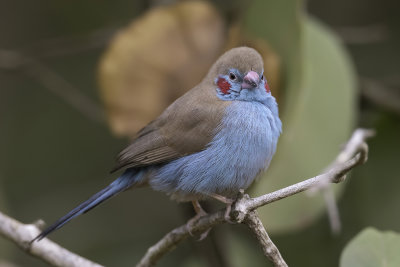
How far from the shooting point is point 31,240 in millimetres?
3658

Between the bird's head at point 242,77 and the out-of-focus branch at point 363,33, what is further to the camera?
the out-of-focus branch at point 363,33

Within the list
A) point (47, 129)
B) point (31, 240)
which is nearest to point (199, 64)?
point (31, 240)

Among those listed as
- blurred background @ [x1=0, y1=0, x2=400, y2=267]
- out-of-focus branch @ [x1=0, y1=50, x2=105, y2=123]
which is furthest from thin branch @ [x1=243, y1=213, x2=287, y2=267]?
out-of-focus branch @ [x1=0, y1=50, x2=105, y2=123]

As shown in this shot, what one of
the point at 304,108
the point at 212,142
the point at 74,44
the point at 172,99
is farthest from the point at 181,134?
the point at 74,44

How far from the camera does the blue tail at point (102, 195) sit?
3487mm

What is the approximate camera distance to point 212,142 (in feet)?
11.9

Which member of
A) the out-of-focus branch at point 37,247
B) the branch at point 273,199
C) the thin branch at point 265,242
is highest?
the out-of-focus branch at point 37,247

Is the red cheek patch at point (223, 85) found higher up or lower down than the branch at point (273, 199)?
higher up

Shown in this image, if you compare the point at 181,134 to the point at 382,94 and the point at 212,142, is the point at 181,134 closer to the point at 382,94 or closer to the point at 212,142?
the point at 212,142

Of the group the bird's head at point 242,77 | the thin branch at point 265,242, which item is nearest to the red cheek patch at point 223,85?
the bird's head at point 242,77

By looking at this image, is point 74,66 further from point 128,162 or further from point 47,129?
point 128,162

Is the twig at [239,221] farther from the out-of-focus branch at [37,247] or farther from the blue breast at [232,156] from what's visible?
the blue breast at [232,156]

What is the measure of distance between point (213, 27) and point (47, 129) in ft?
7.74

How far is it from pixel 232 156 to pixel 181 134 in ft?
1.08
